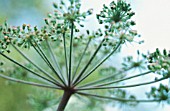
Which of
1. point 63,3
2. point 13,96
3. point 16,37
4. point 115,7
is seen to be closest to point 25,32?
point 16,37

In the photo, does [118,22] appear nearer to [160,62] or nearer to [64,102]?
[160,62]

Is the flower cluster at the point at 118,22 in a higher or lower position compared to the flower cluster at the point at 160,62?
higher

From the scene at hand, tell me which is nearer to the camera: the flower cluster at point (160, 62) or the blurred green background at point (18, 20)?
the flower cluster at point (160, 62)

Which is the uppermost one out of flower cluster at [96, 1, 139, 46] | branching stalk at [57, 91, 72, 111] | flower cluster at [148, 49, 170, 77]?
flower cluster at [96, 1, 139, 46]

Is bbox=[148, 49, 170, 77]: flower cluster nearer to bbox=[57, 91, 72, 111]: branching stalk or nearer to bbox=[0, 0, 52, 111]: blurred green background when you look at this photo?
bbox=[57, 91, 72, 111]: branching stalk

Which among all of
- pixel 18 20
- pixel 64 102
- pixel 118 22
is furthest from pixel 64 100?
pixel 18 20

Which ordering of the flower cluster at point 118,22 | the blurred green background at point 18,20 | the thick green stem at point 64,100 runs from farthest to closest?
the blurred green background at point 18,20, the thick green stem at point 64,100, the flower cluster at point 118,22

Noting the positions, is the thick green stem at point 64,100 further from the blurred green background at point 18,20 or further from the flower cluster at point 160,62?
the blurred green background at point 18,20

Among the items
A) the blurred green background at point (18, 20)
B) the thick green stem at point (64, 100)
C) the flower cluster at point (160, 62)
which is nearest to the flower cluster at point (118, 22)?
the flower cluster at point (160, 62)

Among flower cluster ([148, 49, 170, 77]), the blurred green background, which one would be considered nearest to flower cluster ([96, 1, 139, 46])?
flower cluster ([148, 49, 170, 77])

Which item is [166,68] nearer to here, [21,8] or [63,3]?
[63,3]

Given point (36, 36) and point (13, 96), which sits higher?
point (36, 36)
